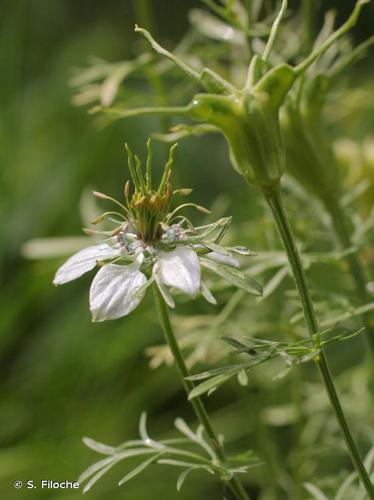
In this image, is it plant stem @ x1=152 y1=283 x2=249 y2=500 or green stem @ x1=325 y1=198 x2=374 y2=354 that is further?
green stem @ x1=325 y1=198 x2=374 y2=354

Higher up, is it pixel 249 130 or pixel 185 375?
pixel 249 130

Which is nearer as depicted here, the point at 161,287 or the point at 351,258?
the point at 161,287

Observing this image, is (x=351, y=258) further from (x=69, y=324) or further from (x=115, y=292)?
(x=69, y=324)

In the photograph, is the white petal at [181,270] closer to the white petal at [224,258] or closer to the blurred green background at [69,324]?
the white petal at [224,258]

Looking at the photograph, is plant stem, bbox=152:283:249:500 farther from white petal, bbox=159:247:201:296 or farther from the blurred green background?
the blurred green background

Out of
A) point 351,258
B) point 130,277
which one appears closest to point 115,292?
point 130,277

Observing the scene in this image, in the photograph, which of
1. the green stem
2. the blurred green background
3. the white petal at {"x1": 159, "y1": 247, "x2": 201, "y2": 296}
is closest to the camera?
the white petal at {"x1": 159, "y1": 247, "x2": 201, "y2": 296}

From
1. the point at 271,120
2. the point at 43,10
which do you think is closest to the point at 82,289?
the point at 43,10

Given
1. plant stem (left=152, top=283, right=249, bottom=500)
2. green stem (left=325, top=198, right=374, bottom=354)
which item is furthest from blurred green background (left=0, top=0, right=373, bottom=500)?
plant stem (left=152, top=283, right=249, bottom=500)
